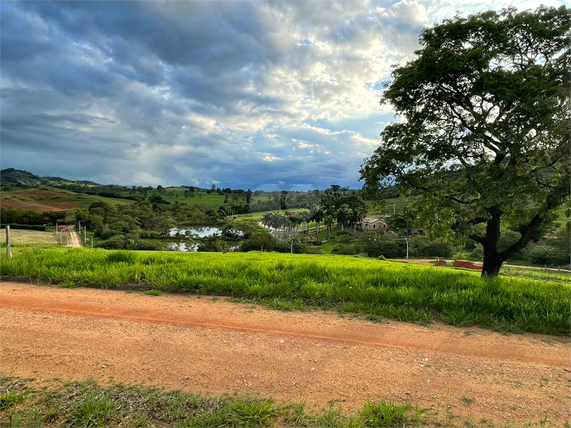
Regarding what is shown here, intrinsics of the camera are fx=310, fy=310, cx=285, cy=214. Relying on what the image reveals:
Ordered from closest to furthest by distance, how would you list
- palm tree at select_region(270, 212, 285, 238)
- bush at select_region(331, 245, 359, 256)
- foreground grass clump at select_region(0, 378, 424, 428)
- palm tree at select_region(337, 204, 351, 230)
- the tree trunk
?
foreground grass clump at select_region(0, 378, 424, 428) → the tree trunk → bush at select_region(331, 245, 359, 256) → palm tree at select_region(270, 212, 285, 238) → palm tree at select_region(337, 204, 351, 230)

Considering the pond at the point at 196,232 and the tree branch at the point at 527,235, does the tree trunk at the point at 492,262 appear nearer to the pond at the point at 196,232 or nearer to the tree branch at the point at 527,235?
the tree branch at the point at 527,235

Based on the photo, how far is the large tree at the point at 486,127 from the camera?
9727 mm

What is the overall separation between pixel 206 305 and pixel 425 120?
37.3 feet

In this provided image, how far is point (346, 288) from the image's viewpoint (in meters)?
5.69

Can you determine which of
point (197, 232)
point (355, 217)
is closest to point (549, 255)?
point (355, 217)

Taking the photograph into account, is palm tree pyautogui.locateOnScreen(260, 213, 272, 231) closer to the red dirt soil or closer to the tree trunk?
the red dirt soil

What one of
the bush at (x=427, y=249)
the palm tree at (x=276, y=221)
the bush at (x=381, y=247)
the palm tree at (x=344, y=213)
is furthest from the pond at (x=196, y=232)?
the bush at (x=427, y=249)

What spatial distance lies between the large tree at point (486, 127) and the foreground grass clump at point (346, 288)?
5072mm

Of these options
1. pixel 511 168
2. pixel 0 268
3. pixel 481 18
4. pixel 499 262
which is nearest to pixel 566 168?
pixel 511 168

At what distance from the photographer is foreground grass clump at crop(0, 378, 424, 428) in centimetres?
246

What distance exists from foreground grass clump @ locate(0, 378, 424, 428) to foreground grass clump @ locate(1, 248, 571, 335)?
7.66 ft

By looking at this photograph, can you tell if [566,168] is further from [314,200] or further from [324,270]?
[314,200]

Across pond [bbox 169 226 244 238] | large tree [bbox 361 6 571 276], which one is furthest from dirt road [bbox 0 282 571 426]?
pond [bbox 169 226 244 238]

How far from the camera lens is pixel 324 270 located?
6930 mm
